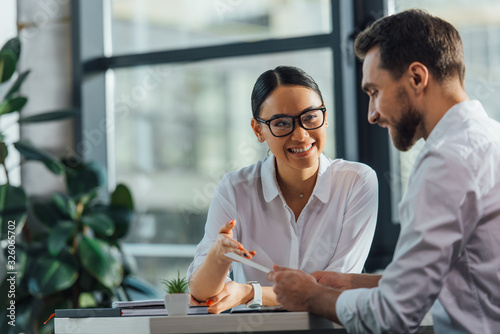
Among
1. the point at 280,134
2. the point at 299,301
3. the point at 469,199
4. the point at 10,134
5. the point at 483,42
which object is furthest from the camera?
the point at 10,134

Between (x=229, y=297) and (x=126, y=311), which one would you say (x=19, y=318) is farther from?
(x=126, y=311)

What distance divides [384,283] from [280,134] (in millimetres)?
837

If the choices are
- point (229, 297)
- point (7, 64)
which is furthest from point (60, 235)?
point (229, 297)

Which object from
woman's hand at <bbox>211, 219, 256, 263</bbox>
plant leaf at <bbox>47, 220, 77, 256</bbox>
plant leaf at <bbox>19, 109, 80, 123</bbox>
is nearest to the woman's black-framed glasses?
woman's hand at <bbox>211, 219, 256, 263</bbox>

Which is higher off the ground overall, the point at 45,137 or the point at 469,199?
the point at 45,137

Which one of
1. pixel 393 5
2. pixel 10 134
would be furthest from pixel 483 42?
pixel 10 134

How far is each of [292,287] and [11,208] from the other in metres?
2.30

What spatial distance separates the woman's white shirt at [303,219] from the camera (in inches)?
82.7

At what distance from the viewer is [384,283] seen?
52.1 inches

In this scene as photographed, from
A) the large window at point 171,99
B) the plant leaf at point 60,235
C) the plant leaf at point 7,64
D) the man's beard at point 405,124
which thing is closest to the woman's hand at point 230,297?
the man's beard at point 405,124

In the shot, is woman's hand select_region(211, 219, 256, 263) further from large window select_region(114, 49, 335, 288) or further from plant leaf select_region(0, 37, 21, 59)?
plant leaf select_region(0, 37, 21, 59)

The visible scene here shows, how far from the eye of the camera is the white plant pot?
1.48m

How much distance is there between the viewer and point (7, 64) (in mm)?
3398

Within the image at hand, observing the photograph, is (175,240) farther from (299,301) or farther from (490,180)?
(490,180)
